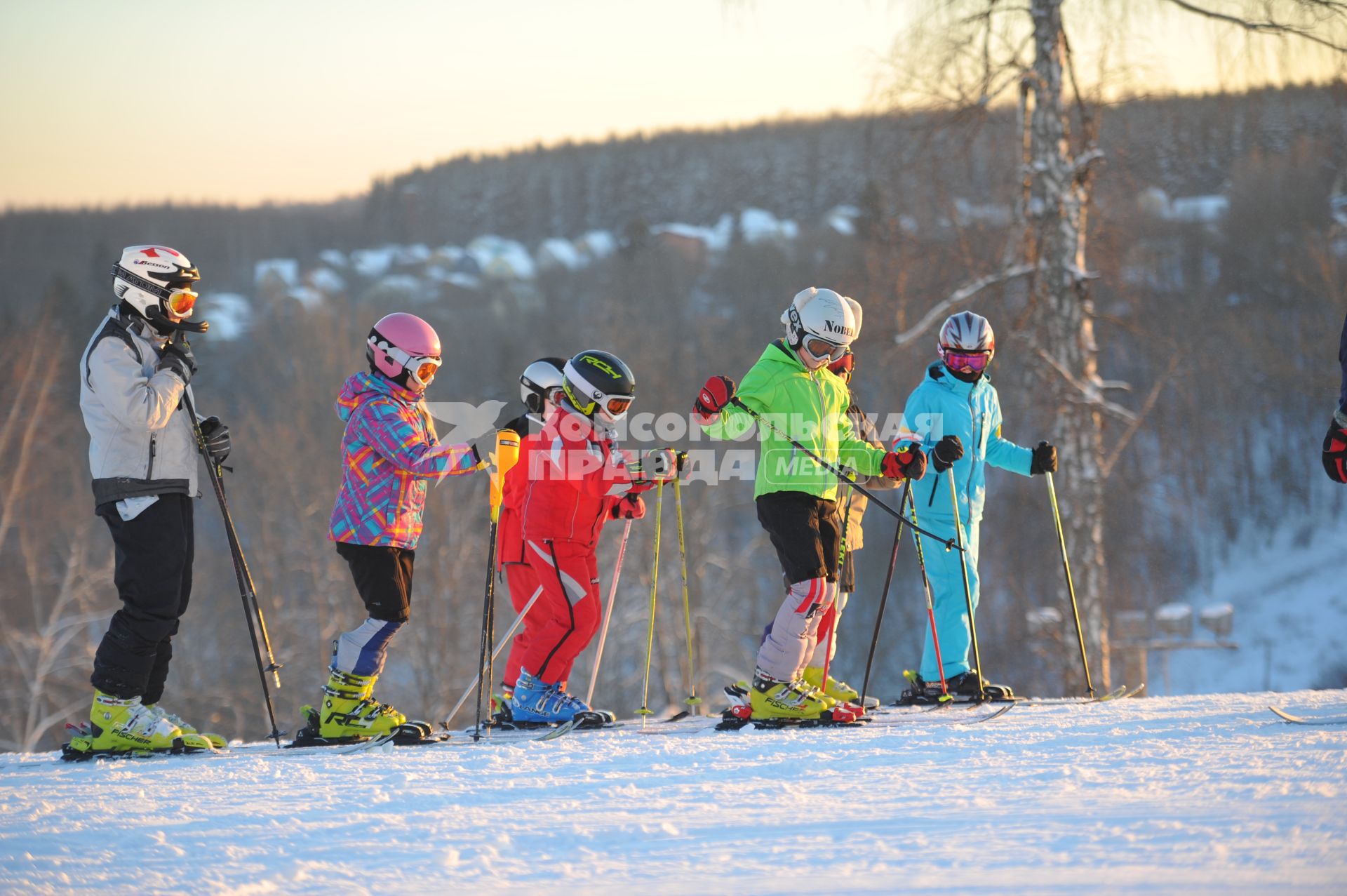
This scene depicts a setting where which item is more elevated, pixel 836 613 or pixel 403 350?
pixel 403 350

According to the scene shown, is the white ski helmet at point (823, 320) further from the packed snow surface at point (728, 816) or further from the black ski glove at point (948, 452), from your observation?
the packed snow surface at point (728, 816)

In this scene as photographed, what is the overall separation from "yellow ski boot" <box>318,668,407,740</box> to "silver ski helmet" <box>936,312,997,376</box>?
3.42 meters

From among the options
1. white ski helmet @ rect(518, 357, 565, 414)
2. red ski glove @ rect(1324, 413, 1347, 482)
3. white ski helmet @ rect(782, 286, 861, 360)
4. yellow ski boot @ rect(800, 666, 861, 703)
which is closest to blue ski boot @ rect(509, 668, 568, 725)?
yellow ski boot @ rect(800, 666, 861, 703)

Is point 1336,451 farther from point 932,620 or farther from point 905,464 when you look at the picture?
point 932,620

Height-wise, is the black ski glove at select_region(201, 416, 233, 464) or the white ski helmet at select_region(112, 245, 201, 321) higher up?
the white ski helmet at select_region(112, 245, 201, 321)

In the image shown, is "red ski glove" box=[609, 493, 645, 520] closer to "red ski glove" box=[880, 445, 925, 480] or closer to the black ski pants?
"red ski glove" box=[880, 445, 925, 480]

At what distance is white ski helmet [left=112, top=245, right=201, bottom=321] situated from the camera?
4.93 metres

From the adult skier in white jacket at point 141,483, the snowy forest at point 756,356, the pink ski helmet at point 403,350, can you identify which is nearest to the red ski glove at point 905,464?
the pink ski helmet at point 403,350

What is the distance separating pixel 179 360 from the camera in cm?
498

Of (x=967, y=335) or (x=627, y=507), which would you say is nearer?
(x=627, y=507)

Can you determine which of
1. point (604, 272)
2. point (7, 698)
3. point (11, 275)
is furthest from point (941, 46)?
point (604, 272)

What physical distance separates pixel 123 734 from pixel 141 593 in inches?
24.6

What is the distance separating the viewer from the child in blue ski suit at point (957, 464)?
247 inches

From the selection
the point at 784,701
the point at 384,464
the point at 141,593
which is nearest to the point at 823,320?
the point at 784,701
